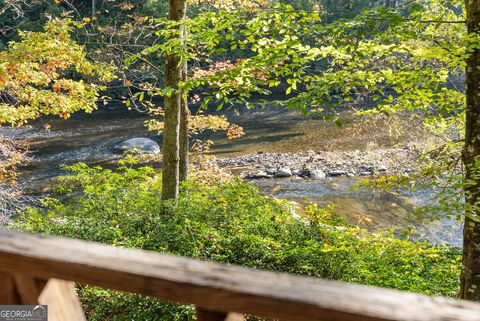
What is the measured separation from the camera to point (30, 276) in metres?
1.30

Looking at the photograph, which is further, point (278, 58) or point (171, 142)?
point (171, 142)

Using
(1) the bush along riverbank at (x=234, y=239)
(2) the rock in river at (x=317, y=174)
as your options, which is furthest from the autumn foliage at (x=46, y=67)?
(2) the rock in river at (x=317, y=174)

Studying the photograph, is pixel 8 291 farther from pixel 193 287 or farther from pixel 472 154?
pixel 472 154

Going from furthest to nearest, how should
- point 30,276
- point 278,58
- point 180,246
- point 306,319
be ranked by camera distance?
point 180,246
point 278,58
point 30,276
point 306,319

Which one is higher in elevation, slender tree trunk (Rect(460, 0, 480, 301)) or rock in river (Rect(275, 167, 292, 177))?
slender tree trunk (Rect(460, 0, 480, 301))

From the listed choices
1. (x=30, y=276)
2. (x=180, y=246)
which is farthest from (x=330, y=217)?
(x=30, y=276)

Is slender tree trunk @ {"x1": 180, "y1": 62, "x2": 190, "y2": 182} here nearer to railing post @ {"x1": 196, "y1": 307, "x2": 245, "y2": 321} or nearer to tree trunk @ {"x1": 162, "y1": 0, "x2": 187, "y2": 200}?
tree trunk @ {"x1": 162, "y1": 0, "x2": 187, "y2": 200}

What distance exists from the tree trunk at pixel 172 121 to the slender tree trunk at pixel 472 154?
14.7 feet

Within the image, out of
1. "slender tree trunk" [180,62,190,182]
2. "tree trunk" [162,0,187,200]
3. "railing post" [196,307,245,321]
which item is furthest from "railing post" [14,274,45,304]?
"slender tree trunk" [180,62,190,182]

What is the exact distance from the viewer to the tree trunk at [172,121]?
7.36 m

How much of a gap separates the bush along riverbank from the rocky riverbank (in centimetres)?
777

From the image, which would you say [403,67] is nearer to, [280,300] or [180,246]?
[180,246]

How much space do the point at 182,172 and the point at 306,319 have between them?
8989mm

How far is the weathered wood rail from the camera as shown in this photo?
102cm
